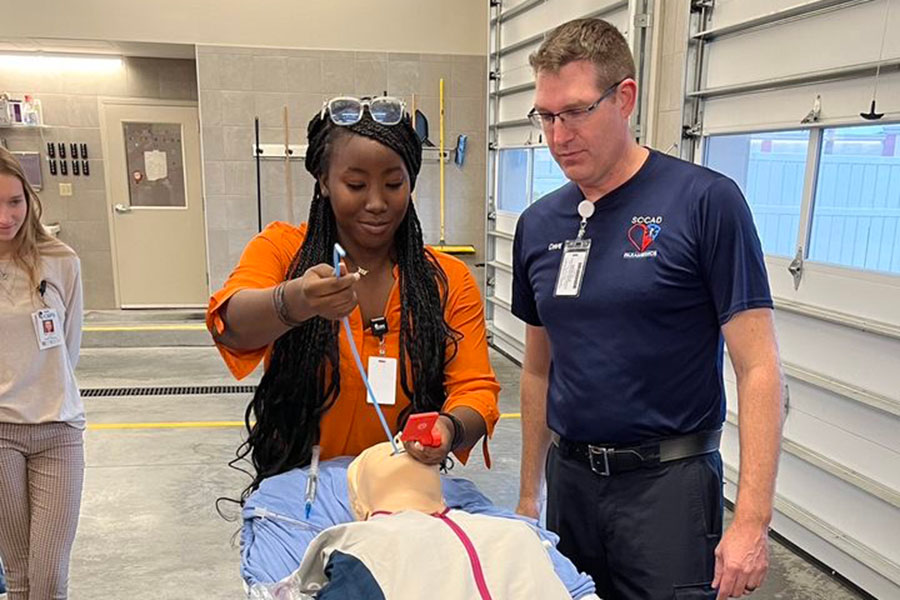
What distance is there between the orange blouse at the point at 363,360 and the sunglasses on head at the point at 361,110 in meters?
0.28

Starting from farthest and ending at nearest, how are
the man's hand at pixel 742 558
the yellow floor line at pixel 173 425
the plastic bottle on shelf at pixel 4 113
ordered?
the plastic bottle on shelf at pixel 4 113 < the yellow floor line at pixel 173 425 < the man's hand at pixel 742 558

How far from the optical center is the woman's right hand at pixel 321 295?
1.19 metres

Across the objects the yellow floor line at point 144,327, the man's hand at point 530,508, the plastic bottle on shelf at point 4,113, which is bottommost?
the yellow floor line at point 144,327

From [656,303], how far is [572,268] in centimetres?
21

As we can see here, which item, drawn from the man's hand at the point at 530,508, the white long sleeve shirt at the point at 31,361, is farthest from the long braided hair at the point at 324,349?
the white long sleeve shirt at the point at 31,361

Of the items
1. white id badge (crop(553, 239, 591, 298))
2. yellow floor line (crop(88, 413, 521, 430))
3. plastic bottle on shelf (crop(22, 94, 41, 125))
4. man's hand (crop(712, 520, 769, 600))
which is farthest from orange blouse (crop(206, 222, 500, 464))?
plastic bottle on shelf (crop(22, 94, 41, 125))

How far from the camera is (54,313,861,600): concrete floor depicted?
275cm

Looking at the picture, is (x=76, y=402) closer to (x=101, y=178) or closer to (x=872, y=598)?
(x=872, y=598)

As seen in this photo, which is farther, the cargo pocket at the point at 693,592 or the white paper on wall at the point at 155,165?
the white paper on wall at the point at 155,165

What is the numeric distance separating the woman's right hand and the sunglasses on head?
343 millimetres

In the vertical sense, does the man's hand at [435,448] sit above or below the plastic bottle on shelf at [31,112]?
below

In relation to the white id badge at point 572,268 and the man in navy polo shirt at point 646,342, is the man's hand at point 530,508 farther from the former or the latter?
the white id badge at point 572,268

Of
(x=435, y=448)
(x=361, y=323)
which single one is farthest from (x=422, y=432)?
(x=361, y=323)

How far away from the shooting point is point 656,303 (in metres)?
1.45
